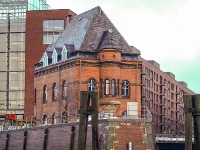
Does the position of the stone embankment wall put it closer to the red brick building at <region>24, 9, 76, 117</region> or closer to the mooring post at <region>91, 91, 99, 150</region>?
the mooring post at <region>91, 91, 99, 150</region>

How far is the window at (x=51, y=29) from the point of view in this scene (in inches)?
4220

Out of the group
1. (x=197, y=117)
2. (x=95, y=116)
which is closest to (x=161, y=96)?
(x=95, y=116)

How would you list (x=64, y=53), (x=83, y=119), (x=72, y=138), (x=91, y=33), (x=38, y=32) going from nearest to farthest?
(x=83, y=119) → (x=72, y=138) → (x=91, y=33) → (x=64, y=53) → (x=38, y=32)

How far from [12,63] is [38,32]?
322 inches

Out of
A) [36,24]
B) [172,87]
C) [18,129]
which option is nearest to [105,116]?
[18,129]

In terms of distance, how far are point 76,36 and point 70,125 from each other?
20.9 metres

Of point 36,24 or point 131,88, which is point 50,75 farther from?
point 36,24

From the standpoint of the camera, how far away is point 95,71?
78.6m

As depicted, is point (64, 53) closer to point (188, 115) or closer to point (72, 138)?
point (72, 138)

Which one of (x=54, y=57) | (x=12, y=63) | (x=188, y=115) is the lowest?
(x=188, y=115)

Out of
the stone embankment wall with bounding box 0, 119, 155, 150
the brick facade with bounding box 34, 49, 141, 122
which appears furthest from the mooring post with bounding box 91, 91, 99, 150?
the brick facade with bounding box 34, 49, 141, 122

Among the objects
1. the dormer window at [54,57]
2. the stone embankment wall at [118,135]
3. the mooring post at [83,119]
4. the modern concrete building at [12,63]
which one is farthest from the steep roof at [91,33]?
the mooring post at [83,119]

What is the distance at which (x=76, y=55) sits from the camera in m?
79.2

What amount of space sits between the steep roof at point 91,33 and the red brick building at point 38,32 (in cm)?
1961
